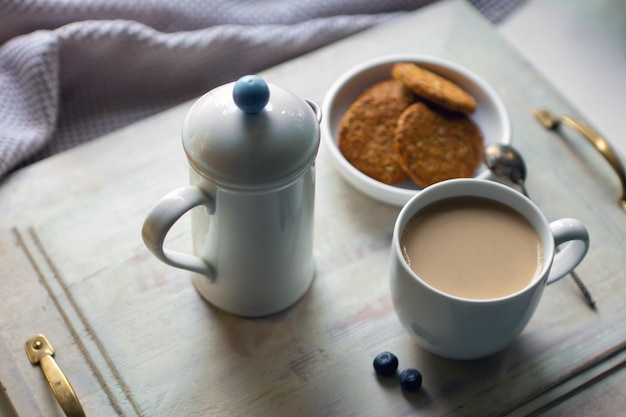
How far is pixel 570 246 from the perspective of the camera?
74 centimetres

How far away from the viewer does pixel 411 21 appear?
110 cm

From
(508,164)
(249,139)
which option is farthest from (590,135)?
(249,139)

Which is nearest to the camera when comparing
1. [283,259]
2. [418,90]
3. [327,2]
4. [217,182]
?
[217,182]

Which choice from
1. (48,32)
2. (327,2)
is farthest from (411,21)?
(48,32)

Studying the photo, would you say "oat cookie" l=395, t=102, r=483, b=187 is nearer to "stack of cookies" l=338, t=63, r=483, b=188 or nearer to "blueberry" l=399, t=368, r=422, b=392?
"stack of cookies" l=338, t=63, r=483, b=188

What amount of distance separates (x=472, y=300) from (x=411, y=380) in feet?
0.42

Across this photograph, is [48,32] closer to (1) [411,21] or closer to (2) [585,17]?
(1) [411,21]

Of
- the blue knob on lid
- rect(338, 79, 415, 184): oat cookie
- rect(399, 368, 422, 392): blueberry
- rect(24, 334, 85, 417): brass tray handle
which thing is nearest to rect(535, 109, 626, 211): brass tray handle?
rect(338, 79, 415, 184): oat cookie

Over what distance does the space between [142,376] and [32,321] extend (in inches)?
5.2

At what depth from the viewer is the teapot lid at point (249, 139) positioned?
62 centimetres

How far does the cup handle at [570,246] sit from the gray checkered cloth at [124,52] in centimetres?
58

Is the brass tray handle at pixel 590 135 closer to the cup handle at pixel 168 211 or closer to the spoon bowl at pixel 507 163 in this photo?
the spoon bowl at pixel 507 163

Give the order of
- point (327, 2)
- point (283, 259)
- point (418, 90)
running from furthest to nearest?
point (327, 2) < point (418, 90) < point (283, 259)

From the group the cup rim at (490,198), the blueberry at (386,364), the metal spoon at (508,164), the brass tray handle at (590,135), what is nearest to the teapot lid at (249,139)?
the cup rim at (490,198)
